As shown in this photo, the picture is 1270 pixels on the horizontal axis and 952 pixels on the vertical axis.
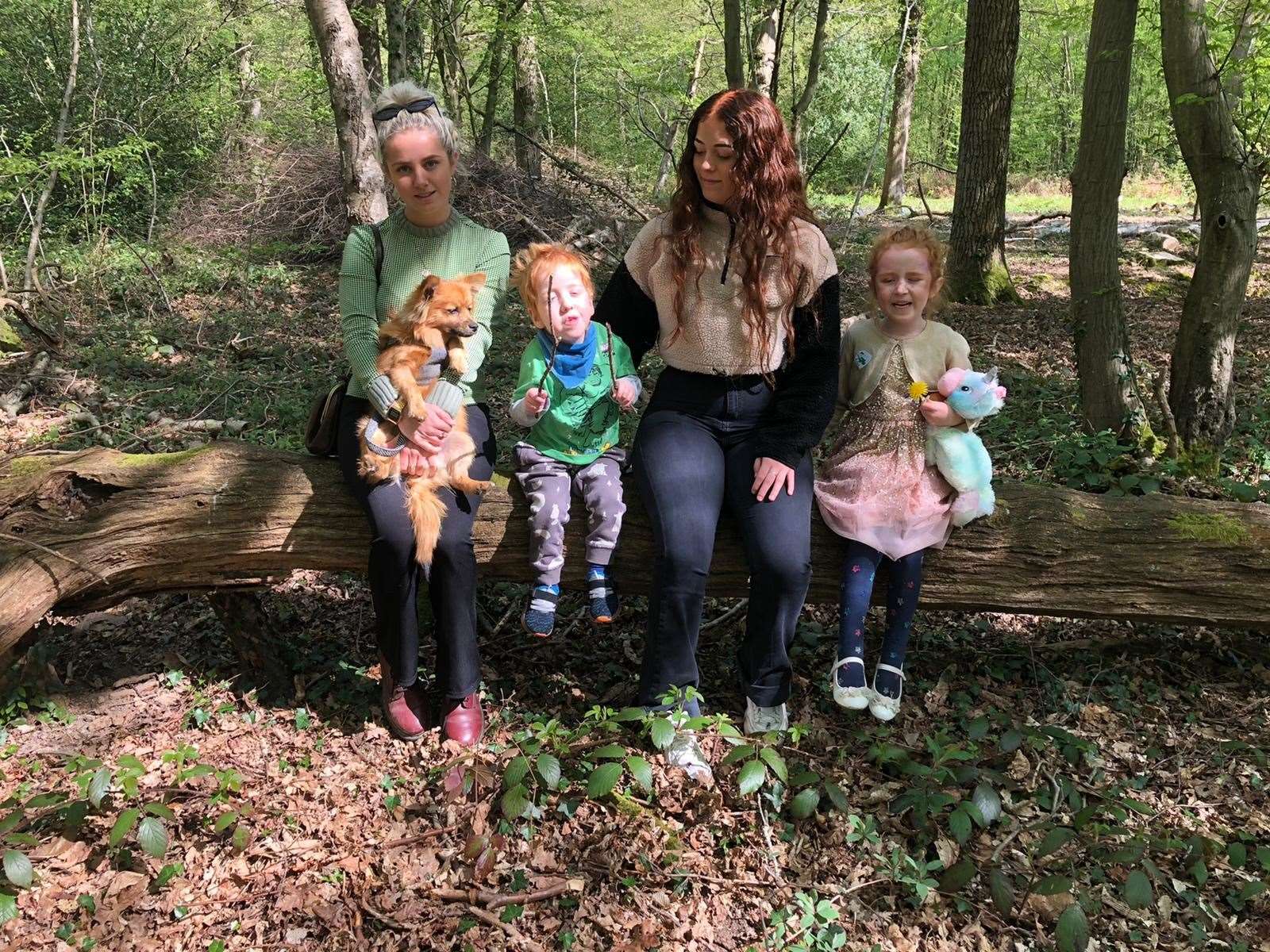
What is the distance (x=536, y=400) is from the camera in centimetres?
304

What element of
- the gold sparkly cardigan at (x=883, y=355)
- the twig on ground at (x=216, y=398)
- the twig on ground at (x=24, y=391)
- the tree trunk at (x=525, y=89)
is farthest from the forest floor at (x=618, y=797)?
the tree trunk at (x=525, y=89)

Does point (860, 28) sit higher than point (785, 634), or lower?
higher

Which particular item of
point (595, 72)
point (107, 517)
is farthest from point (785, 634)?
point (595, 72)

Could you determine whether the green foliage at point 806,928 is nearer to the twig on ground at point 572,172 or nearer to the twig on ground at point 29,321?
the twig on ground at point 572,172

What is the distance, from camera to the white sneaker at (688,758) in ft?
9.71

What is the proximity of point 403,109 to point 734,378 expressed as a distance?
62.8 inches

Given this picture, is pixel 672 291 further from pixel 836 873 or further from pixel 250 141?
pixel 250 141

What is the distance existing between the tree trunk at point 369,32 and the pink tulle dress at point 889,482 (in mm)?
8190

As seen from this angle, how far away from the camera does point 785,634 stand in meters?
3.11

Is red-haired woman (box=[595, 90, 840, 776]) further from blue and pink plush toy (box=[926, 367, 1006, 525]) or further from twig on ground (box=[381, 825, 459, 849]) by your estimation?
twig on ground (box=[381, 825, 459, 849])

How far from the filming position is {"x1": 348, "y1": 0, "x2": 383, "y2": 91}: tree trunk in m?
9.98

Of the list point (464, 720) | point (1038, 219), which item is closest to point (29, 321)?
point (464, 720)

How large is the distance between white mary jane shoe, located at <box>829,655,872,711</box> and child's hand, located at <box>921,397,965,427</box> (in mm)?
959

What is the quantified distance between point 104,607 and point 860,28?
90.2 ft
